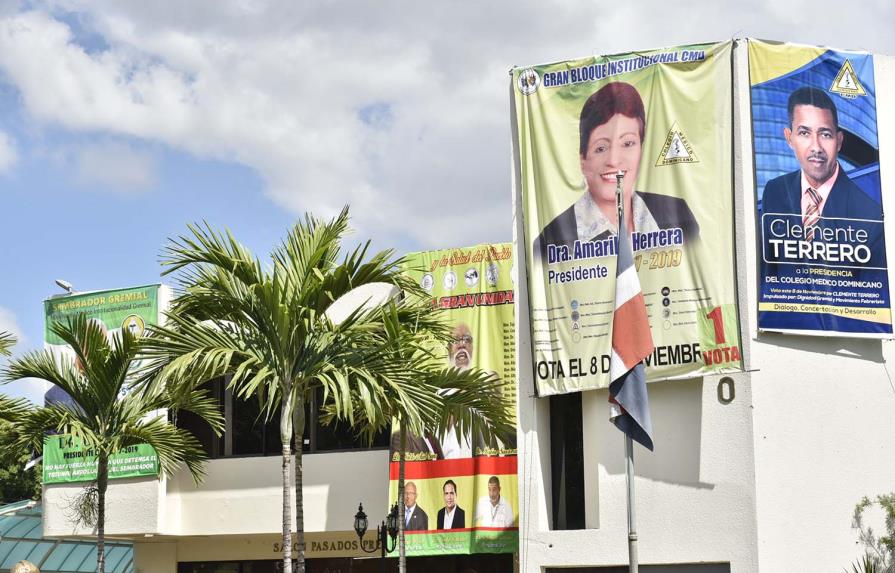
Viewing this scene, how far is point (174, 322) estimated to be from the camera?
48.3 feet

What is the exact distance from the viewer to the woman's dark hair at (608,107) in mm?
18641

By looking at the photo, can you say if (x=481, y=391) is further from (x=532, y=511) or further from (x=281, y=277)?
(x=281, y=277)

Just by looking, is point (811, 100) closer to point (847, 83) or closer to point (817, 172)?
point (847, 83)

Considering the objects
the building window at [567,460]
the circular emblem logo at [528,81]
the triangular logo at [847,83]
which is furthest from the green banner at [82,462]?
the triangular logo at [847,83]

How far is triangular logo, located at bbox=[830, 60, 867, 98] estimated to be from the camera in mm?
18516

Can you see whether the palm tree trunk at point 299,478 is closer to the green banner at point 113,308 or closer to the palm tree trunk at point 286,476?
the palm tree trunk at point 286,476

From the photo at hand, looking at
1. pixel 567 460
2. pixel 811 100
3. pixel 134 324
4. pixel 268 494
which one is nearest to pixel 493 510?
pixel 567 460

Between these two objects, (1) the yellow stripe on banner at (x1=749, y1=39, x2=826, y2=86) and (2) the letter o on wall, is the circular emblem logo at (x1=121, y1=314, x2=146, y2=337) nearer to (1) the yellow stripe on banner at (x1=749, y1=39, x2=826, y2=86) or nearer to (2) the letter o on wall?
(2) the letter o on wall

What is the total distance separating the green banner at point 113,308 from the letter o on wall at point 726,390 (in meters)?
12.9

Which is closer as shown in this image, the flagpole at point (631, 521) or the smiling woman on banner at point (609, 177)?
the flagpole at point (631, 521)

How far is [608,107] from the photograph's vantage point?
18906 millimetres

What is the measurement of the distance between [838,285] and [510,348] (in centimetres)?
641

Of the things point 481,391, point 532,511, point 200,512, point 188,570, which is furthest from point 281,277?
point 188,570

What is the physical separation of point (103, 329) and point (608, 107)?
42.5 feet
